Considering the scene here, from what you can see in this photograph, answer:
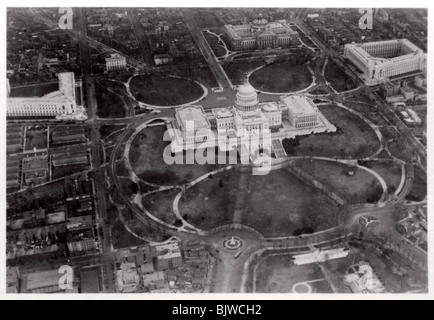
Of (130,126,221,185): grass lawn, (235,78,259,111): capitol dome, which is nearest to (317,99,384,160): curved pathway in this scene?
(235,78,259,111): capitol dome

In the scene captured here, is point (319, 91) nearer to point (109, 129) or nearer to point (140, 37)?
point (109, 129)

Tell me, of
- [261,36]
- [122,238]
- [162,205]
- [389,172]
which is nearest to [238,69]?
[261,36]

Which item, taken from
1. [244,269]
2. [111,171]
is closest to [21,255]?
[111,171]

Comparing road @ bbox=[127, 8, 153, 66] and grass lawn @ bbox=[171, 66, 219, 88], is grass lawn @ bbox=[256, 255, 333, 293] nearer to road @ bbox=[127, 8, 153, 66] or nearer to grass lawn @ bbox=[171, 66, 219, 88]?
grass lawn @ bbox=[171, 66, 219, 88]

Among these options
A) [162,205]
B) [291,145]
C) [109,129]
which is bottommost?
[162,205]

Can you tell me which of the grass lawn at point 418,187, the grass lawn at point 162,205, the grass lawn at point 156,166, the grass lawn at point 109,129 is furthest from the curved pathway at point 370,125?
the grass lawn at point 109,129

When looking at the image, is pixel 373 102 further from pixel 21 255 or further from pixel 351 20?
pixel 21 255

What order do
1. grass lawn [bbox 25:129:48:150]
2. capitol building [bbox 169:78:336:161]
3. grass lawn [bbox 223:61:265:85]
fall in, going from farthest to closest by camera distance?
grass lawn [bbox 223:61:265:85]
capitol building [bbox 169:78:336:161]
grass lawn [bbox 25:129:48:150]
